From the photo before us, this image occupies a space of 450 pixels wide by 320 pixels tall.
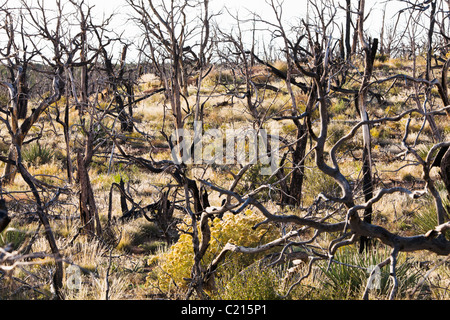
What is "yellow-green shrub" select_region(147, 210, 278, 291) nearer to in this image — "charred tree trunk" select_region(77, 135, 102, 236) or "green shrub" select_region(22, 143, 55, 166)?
"charred tree trunk" select_region(77, 135, 102, 236)

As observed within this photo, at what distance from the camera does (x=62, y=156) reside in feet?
43.5

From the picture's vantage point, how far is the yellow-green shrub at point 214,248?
470 cm

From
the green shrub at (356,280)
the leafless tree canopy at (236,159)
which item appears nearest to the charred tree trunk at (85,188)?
the leafless tree canopy at (236,159)

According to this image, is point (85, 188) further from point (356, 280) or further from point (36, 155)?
point (36, 155)

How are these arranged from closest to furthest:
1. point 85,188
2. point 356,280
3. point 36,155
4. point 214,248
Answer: point 356,280
point 214,248
point 85,188
point 36,155

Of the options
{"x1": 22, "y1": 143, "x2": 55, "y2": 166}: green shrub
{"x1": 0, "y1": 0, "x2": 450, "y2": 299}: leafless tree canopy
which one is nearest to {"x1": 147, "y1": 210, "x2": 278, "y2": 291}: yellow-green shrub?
{"x1": 0, "y1": 0, "x2": 450, "y2": 299}: leafless tree canopy

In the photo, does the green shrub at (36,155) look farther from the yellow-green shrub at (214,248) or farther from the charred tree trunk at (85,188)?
the yellow-green shrub at (214,248)

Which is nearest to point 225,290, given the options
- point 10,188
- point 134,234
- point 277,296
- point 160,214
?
point 277,296

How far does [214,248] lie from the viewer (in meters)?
4.86

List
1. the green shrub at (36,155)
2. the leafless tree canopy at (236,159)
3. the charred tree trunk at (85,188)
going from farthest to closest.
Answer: the green shrub at (36,155) → the charred tree trunk at (85,188) → the leafless tree canopy at (236,159)

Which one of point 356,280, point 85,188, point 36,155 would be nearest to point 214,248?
point 356,280

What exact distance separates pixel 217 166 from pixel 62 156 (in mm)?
4923
